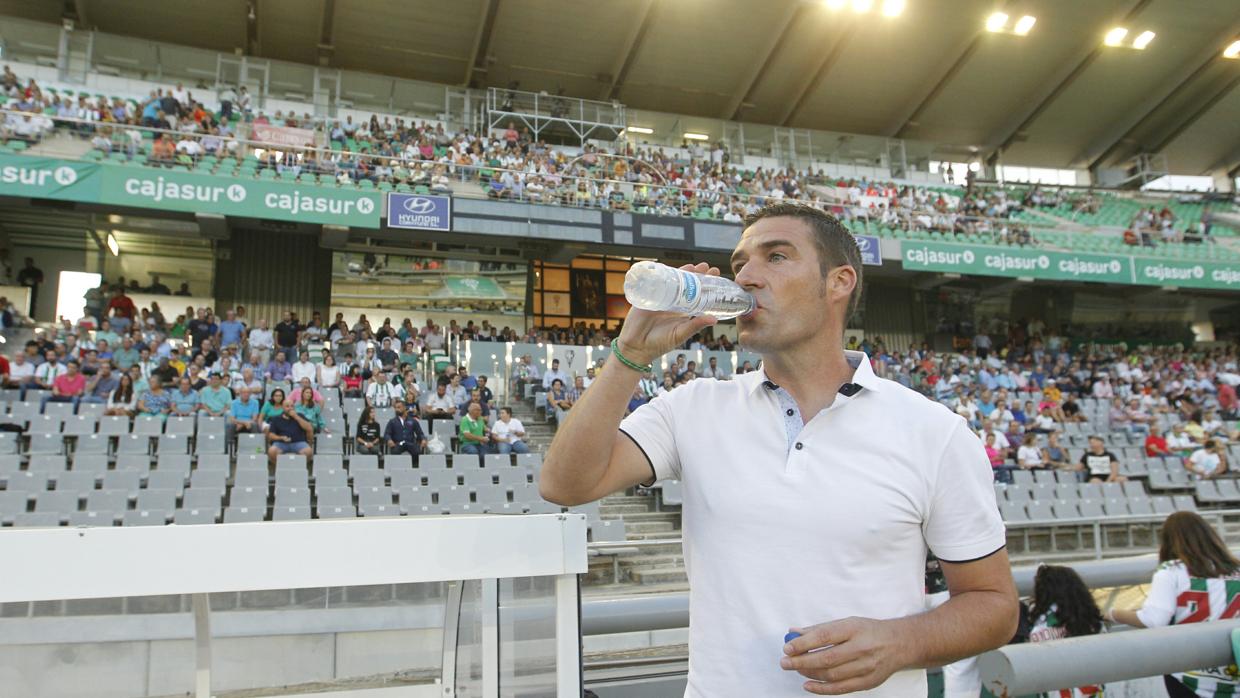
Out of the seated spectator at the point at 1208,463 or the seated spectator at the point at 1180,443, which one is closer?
the seated spectator at the point at 1208,463

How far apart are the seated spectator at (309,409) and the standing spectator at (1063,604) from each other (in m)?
9.03

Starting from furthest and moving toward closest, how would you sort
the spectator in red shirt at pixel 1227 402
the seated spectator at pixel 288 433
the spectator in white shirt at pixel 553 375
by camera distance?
the spectator in red shirt at pixel 1227 402
the spectator in white shirt at pixel 553 375
the seated spectator at pixel 288 433

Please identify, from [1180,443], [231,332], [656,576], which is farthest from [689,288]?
[1180,443]

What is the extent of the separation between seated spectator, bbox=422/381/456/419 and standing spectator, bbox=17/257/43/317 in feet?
38.5

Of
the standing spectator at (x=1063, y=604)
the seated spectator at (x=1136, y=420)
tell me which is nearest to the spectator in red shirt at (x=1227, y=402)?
the seated spectator at (x=1136, y=420)

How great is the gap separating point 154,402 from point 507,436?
4.55 meters

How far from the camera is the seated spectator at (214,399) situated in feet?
33.8

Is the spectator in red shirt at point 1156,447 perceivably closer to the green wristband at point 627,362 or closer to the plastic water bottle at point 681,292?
the plastic water bottle at point 681,292

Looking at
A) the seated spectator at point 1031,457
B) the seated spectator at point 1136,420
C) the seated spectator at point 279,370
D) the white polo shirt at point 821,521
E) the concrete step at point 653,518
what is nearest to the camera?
the white polo shirt at point 821,521

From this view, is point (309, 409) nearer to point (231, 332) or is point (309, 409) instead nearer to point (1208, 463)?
point (231, 332)

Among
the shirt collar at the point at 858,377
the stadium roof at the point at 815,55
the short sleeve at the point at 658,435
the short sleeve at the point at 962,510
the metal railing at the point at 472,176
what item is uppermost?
the stadium roof at the point at 815,55

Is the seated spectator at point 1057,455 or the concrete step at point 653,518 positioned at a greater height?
the seated spectator at point 1057,455

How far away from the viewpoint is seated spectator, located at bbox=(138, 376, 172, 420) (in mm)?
10172

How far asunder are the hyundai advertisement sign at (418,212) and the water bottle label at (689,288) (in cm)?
1527
